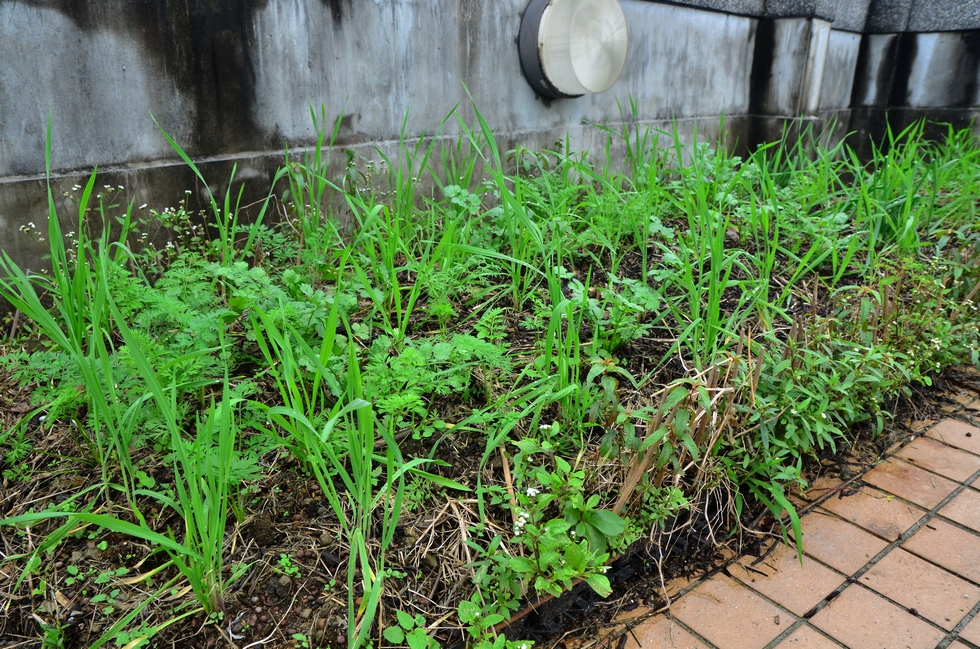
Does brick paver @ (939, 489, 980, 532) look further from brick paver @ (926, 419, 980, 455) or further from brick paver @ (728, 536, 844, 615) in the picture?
brick paver @ (728, 536, 844, 615)

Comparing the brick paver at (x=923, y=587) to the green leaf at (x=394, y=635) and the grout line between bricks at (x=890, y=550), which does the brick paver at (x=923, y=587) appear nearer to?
Answer: the grout line between bricks at (x=890, y=550)

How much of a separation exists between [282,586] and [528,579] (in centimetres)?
60

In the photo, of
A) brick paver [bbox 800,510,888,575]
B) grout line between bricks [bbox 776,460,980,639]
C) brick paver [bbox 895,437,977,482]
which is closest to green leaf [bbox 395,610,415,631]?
grout line between bricks [bbox 776,460,980,639]

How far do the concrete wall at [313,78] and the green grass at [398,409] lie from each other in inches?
8.2

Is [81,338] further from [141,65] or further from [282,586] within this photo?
[141,65]

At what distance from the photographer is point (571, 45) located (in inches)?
158

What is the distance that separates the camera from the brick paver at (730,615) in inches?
69.2

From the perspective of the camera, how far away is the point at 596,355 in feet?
7.55

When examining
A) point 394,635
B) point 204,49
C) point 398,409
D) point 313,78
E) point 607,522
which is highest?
point 204,49

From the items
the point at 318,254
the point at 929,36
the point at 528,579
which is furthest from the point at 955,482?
the point at 929,36

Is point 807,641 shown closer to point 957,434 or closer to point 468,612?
point 468,612

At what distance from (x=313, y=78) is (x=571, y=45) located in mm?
1619

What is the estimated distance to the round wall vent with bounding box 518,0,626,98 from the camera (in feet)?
12.9

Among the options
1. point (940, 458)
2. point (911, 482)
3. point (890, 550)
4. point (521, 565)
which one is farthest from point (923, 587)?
point (521, 565)
